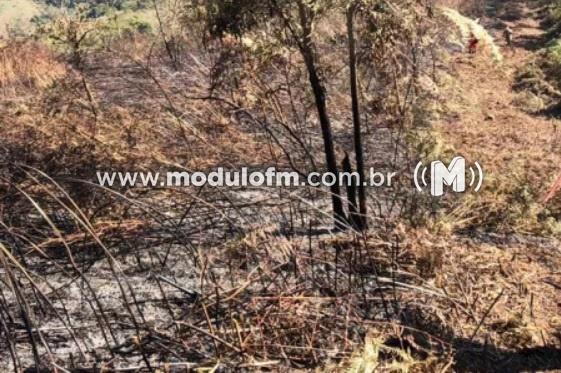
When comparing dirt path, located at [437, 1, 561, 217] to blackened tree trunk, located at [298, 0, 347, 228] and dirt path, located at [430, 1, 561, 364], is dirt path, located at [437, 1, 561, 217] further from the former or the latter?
blackened tree trunk, located at [298, 0, 347, 228]

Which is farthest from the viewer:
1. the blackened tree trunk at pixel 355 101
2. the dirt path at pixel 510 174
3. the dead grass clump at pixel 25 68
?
the dead grass clump at pixel 25 68

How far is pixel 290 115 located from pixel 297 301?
197 inches

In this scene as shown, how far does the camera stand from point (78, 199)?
15.6ft

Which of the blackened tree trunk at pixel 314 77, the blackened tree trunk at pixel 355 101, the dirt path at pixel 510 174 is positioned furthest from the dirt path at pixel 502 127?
the blackened tree trunk at pixel 314 77

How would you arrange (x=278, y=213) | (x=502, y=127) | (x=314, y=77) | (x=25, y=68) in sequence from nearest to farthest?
(x=314, y=77), (x=278, y=213), (x=502, y=127), (x=25, y=68)

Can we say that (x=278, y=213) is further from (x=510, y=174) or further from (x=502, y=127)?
(x=502, y=127)

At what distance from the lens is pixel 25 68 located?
8.91 m

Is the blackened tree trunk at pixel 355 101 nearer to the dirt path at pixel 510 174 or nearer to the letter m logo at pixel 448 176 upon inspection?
the dirt path at pixel 510 174

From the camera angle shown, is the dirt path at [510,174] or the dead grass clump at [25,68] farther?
the dead grass clump at [25,68]

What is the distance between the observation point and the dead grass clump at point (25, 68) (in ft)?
28.0

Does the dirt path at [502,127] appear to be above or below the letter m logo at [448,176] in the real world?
above

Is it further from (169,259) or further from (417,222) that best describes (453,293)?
(169,259)

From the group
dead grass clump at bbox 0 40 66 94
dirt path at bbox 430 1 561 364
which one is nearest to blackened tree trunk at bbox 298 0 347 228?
dirt path at bbox 430 1 561 364

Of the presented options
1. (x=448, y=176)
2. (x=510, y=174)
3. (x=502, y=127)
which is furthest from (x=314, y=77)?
(x=502, y=127)
